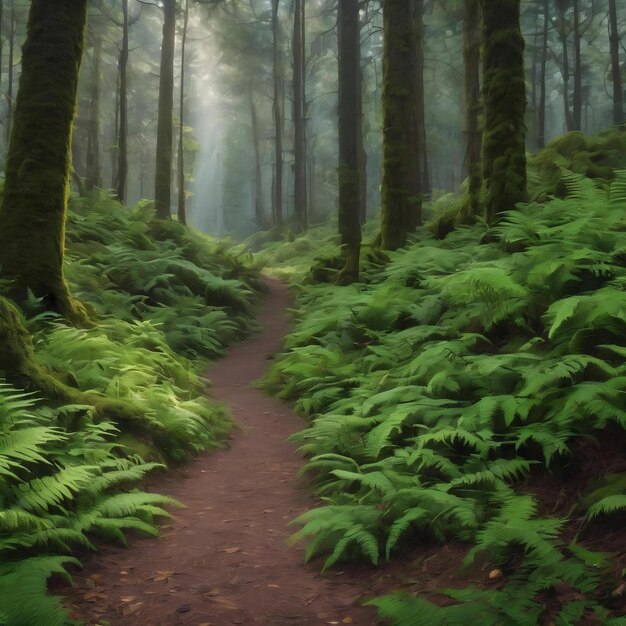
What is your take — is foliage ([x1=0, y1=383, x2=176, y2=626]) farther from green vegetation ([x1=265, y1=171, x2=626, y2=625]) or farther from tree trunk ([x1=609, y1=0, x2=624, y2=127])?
tree trunk ([x1=609, y1=0, x2=624, y2=127])

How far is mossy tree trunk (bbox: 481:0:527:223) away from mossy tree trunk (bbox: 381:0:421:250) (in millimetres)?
3548

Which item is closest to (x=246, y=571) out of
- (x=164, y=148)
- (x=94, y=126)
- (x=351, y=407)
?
(x=351, y=407)

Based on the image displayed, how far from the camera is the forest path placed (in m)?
3.46

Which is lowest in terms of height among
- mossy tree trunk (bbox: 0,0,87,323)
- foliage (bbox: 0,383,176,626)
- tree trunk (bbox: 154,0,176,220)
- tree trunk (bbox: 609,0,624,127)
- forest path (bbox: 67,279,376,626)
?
forest path (bbox: 67,279,376,626)

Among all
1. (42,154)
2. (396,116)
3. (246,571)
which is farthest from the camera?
(396,116)

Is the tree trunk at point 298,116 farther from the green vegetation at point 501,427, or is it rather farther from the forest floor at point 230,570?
the forest floor at point 230,570

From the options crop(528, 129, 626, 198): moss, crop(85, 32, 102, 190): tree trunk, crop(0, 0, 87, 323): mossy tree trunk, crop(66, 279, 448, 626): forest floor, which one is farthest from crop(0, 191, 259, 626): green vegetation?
crop(85, 32, 102, 190): tree trunk

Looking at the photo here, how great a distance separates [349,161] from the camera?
44.9 ft

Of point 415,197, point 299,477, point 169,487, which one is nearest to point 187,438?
point 169,487

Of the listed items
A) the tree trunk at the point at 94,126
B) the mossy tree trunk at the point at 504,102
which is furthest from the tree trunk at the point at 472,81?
the tree trunk at the point at 94,126

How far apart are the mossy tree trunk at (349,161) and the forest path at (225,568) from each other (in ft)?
23.5

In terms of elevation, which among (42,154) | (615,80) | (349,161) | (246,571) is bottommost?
(246,571)

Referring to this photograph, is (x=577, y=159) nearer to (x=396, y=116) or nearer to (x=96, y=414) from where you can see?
(x=396, y=116)

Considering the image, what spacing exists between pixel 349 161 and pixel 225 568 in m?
11.0
